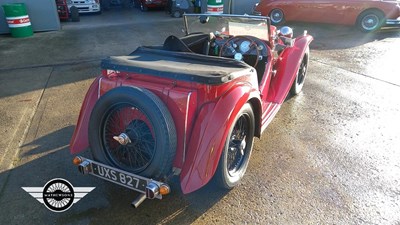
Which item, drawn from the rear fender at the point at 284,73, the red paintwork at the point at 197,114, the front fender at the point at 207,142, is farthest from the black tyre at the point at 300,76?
the front fender at the point at 207,142

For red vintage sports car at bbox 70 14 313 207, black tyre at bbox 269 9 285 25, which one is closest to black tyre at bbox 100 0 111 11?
black tyre at bbox 269 9 285 25

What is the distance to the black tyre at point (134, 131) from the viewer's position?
6.99ft

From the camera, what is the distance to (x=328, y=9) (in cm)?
974

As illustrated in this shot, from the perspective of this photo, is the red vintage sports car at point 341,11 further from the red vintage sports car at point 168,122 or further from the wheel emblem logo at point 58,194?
the wheel emblem logo at point 58,194

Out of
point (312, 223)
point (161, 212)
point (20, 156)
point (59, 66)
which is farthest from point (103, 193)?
point (59, 66)

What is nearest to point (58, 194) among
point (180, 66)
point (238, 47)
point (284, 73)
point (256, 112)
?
point (180, 66)

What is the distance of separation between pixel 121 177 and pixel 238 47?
2375 millimetres

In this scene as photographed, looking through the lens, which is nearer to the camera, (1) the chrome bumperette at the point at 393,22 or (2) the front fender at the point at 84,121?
(2) the front fender at the point at 84,121

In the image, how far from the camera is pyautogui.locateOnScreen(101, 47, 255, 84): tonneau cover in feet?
7.55

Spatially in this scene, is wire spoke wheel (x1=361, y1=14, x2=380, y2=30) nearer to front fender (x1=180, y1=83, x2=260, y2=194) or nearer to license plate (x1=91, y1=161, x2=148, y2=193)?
front fender (x1=180, y1=83, x2=260, y2=194)

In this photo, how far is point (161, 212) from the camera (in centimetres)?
245

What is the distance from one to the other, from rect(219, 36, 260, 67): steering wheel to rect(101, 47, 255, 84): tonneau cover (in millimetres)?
1032

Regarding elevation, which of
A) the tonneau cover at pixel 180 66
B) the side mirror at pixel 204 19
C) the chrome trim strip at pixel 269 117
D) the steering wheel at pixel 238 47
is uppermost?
the side mirror at pixel 204 19

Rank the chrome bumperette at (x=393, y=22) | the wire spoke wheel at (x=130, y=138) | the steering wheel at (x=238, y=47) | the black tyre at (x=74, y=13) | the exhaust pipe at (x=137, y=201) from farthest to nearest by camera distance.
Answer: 1. the black tyre at (x=74, y=13)
2. the chrome bumperette at (x=393, y=22)
3. the steering wheel at (x=238, y=47)
4. the wire spoke wheel at (x=130, y=138)
5. the exhaust pipe at (x=137, y=201)
